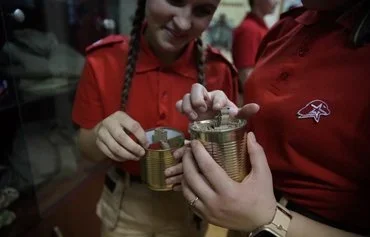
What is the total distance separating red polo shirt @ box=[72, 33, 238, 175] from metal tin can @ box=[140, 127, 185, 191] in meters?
0.15

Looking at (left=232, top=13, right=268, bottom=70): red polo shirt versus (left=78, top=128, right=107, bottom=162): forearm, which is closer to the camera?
(left=78, top=128, right=107, bottom=162): forearm

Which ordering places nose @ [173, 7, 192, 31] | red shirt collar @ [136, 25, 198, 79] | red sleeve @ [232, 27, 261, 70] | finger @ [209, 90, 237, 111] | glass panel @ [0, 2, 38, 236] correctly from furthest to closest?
red sleeve @ [232, 27, 261, 70] < glass panel @ [0, 2, 38, 236] < red shirt collar @ [136, 25, 198, 79] < nose @ [173, 7, 192, 31] < finger @ [209, 90, 237, 111]

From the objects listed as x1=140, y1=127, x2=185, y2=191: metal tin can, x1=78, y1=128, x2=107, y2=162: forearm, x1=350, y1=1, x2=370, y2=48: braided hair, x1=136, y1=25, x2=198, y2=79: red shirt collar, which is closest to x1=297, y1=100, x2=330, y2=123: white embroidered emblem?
x1=350, y1=1, x2=370, y2=48: braided hair

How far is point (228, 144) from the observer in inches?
16.7

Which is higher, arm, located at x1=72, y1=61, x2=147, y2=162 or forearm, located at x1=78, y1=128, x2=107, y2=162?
arm, located at x1=72, y1=61, x2=147, y2=162

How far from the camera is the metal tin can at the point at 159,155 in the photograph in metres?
0.56

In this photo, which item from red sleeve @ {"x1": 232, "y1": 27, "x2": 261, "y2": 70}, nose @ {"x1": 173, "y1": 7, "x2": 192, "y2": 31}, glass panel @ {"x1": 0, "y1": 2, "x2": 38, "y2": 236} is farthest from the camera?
red sleeve @ {"x1": 232, "y1": 27, "x2": 261, "y2": 70}

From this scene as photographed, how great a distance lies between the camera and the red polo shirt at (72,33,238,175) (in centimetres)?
74

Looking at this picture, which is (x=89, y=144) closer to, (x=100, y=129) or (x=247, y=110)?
(x=100, y=129)

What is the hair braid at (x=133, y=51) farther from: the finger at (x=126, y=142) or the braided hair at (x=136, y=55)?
the finger at (x=126, y=142)

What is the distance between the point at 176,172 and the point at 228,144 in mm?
152

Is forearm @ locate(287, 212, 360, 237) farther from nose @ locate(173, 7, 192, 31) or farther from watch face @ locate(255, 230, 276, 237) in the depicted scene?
nose @ locate(173, 7, 192, 31)

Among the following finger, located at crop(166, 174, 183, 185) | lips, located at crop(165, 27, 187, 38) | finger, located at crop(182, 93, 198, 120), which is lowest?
finger, located at crop(166, 174, 183, 185)

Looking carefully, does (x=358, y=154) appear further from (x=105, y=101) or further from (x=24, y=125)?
(x=24, y=125)
